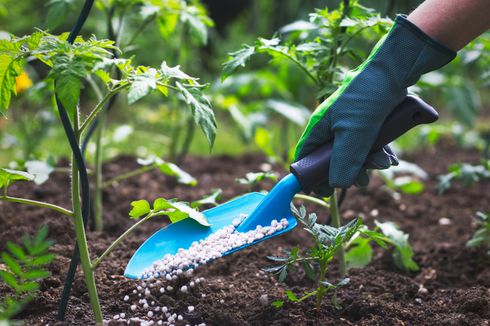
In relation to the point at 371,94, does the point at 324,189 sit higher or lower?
lower

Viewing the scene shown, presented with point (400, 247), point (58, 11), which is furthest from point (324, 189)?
point (58, 11)

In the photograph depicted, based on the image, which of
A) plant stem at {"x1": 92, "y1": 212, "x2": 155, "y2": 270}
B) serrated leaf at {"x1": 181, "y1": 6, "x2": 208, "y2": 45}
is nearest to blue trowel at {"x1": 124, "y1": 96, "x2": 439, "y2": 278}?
plant stem at {"x1": 92, "y1": 212, "x2": 155, "y2": 270}

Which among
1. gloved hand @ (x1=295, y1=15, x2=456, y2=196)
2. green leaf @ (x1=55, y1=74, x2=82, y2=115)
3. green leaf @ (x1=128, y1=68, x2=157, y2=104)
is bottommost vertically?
gloved hand @ (x1=295, y1=15, x2=456, y2=196)

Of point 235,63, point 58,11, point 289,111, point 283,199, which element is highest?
point 58,11

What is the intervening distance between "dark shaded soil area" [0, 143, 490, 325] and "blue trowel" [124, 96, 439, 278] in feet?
0.45

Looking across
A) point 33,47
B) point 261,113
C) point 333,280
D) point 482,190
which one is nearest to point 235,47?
point 261,113

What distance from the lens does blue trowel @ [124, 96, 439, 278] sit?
5.40 ft

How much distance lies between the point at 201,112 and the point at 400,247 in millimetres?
931

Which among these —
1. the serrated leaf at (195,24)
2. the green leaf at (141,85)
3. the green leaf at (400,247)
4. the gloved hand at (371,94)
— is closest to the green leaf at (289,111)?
the serrated leaf at (195,24)

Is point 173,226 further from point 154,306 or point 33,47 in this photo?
point 33,47

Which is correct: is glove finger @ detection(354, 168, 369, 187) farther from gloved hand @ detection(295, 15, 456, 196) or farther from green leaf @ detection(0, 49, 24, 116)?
green leaf @ detection(0, 49, 24, 116)

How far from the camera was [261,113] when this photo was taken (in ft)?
11.9

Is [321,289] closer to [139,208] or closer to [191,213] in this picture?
[191,213]

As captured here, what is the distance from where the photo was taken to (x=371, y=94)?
5.29 ft
